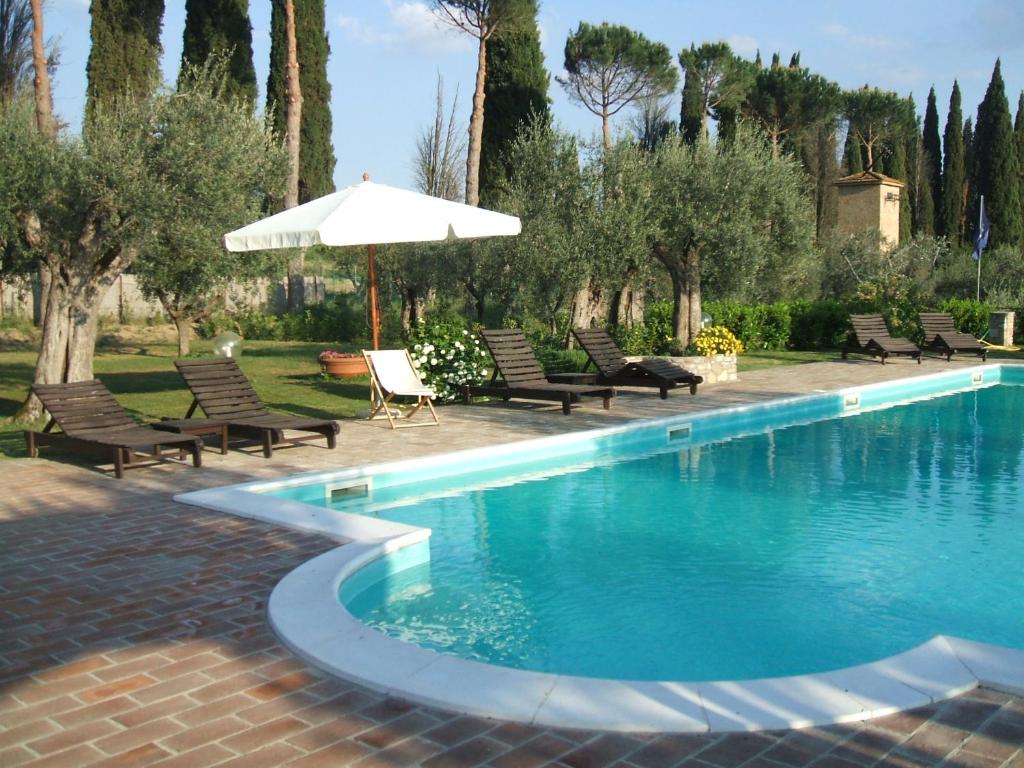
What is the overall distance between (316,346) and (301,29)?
1082 centimetres

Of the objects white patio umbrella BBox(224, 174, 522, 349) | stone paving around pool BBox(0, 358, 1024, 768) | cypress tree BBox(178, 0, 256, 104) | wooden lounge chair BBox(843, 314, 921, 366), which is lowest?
stone paving around pool BBox(0, 358, 1024, 768)

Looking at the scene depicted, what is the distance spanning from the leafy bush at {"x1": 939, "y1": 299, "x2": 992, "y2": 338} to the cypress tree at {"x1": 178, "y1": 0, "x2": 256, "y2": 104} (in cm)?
1855

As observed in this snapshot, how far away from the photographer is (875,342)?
19.5 meters

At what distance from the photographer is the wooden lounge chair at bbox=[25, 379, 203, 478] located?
8.37 metres

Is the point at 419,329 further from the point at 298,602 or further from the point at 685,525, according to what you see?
the point at 298,602

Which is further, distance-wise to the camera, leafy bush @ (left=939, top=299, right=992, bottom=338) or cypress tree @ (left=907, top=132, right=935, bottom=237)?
cypress tree @ (left=907, top=132, right=935, bottom=237)

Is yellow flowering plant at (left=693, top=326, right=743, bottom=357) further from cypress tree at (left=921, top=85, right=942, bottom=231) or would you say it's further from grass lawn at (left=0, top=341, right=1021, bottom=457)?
cypress tree at (left=921, top=85, right=942, bottom=231)

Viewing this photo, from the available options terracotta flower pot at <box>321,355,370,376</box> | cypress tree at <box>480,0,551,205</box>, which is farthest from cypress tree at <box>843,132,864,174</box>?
terracotta flower pot at <box>321,355,370,376</box>

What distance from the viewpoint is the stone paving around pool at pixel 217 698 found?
3.24 meters

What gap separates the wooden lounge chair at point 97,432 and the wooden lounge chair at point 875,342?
1463 centimetres

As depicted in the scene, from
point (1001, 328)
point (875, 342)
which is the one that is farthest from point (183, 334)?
point (1001, 328)

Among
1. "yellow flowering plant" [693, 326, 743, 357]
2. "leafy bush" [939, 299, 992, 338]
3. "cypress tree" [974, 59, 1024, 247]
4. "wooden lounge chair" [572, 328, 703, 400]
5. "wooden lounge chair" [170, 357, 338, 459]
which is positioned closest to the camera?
"wooden lounge chair" [170, 357, 338, 459]

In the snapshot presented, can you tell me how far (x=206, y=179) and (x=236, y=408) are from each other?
239 centimetres

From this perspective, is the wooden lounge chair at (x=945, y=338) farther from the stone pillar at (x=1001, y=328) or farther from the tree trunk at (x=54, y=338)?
the tree trunk at (x=54, y=338)
